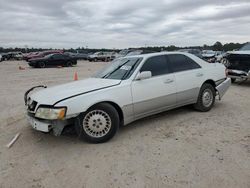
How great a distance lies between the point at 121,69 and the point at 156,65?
2.43 feet

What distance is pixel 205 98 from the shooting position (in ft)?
18.4

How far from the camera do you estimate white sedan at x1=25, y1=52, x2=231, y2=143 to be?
374 centimetres

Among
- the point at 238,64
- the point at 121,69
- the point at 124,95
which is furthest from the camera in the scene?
the point at 238,64

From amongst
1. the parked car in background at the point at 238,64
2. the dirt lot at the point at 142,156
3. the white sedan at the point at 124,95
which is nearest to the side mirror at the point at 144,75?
the white sedan at the point at 124,95

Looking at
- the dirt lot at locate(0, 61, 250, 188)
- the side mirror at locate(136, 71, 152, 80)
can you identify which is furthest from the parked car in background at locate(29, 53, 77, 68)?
the side mirror at locate(136, 71, 152, 80)

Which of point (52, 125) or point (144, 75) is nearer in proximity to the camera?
point (52, 125)

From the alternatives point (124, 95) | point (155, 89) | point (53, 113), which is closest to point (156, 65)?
point (155, 89)

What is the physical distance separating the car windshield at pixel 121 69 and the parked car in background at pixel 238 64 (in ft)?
20.5

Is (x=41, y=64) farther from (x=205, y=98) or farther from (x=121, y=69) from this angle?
(x=205, y=98)

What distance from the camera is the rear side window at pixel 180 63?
516 centimetres

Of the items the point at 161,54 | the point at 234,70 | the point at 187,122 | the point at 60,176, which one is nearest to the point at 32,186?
the point at 60,176

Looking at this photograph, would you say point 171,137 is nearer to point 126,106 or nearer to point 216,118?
point 126,106

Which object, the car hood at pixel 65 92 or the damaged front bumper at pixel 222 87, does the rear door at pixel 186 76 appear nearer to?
the damaged front bumper at pixel 222 87

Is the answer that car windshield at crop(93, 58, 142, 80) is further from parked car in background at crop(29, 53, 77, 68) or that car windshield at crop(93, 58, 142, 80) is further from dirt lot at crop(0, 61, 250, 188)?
parked car in background at crop(29, 53, 77, 68)
